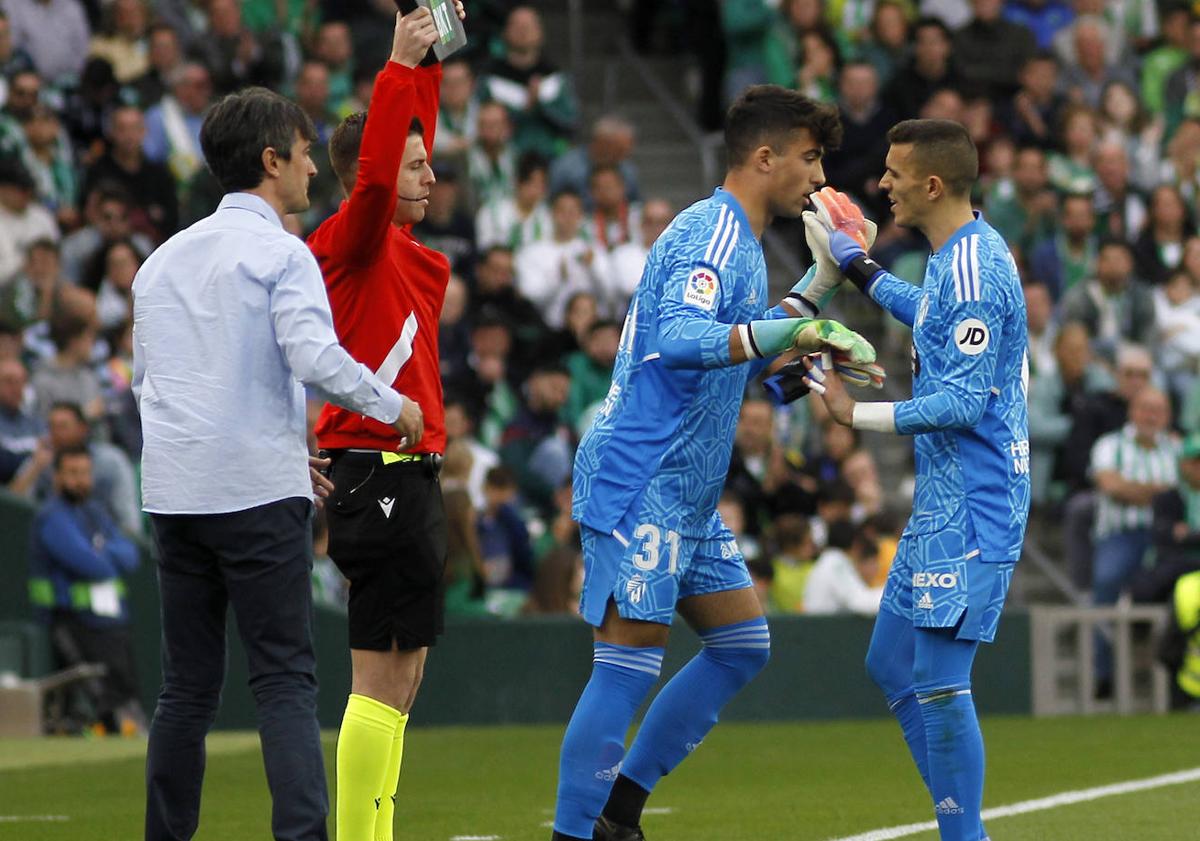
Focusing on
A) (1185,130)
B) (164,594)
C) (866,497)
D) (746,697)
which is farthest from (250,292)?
(1185,130)

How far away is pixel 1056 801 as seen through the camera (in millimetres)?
8609

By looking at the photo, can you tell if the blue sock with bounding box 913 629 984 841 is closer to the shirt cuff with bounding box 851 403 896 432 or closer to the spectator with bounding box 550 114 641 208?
the shirt cuff with bounding box 851 403 896 432

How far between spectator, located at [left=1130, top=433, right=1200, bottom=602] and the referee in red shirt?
8525 mm

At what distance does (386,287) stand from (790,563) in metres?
7.77

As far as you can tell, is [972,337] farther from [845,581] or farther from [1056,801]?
[845,581]

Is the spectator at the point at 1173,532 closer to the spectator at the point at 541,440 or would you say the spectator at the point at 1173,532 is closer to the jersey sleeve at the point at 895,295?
the spectator at the point at 541,440

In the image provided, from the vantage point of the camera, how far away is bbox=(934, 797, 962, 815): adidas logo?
6145 millimetres

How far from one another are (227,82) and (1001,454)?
997 cm

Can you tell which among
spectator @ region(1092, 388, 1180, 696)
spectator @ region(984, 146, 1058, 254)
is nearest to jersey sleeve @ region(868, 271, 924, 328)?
spectator @ region(1092, 388, 1180, 696)

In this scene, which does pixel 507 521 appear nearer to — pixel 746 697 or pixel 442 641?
pixel 442 641

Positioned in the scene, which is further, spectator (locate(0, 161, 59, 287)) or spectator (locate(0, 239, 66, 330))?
spectator (locate(0, 161, 59, 287))

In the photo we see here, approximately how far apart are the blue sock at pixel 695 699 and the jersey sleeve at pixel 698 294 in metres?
0.98

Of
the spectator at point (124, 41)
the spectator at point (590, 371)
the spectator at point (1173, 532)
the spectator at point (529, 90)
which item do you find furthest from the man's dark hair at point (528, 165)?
the spectator at point (1173, 532)

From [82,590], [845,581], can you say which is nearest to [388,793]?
[82,590]
